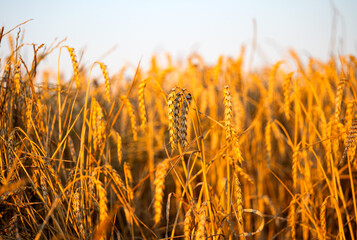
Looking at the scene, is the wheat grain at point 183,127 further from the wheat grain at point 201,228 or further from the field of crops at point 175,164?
the wheat grain at point 201,228

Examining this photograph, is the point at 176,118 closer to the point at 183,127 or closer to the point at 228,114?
the point at 183,127

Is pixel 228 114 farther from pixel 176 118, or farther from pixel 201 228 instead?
pixel 201 228

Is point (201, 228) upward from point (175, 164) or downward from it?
downward

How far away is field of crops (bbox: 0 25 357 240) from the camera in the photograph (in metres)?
0.89

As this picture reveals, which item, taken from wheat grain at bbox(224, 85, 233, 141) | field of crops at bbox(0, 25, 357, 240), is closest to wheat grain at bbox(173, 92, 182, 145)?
field of crops at bbox(0, 25, 357, 240)

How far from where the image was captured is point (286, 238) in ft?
4.94

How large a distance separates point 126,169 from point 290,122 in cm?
194

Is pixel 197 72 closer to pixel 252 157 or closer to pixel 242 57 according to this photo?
pixel 242 57

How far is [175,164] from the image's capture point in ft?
2.70

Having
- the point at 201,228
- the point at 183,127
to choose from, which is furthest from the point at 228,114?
the point at 201,228

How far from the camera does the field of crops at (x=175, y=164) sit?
2.93 feet

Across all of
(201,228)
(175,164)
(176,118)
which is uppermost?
(176,118)

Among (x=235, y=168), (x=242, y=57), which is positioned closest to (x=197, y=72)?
(x=242, y=57)

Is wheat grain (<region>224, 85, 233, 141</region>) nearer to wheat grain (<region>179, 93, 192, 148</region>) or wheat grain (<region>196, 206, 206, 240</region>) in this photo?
wheat grain (<region>179, 93, 192, 148</region>)
